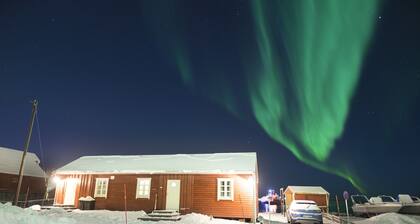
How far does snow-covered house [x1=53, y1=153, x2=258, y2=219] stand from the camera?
2372 centimetres

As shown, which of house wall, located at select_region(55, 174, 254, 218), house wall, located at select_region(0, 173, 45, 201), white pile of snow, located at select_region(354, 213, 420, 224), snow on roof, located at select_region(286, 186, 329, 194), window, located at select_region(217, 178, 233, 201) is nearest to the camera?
white pile of snow, located at select_region(354, 213, 420, 224)

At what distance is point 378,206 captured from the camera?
95.2 ft

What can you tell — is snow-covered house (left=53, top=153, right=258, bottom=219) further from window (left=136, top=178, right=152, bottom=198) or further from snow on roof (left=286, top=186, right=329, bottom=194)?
snow on roof (left=286, top=186, right=329, bottom=194)

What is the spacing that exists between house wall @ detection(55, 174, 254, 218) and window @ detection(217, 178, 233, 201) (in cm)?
28

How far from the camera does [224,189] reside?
2408 centimetres

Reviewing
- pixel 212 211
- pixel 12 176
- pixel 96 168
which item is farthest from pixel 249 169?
pixel 12 176

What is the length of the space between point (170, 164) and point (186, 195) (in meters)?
3.73

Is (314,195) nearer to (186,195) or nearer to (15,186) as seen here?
(186,195)

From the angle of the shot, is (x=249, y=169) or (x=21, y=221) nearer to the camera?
(x=21, y=221)

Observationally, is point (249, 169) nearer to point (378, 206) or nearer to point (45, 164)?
point (378, 206)

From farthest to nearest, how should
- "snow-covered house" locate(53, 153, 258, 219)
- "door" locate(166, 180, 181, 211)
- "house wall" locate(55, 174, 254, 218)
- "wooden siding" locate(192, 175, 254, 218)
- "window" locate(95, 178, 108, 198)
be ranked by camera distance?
1. "window" locate(95, 178, 108, 198)
2. "door" locate(166, 180, 181, 211)
3. "snow-covered house" locate(53, 153, 258, 219)
4. "house wall" locate(55, 174, 254, 218)
5. "wooden siding" locate(192, 175, 254, 218)

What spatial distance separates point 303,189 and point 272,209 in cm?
594

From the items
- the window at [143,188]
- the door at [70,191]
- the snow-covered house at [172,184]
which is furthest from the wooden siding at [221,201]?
the door at [70,191]

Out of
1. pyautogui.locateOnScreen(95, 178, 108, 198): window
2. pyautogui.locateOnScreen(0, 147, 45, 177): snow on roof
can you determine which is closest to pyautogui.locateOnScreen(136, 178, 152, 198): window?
pyautogui.locateOnScreen(95, 178, 108, 198): window
